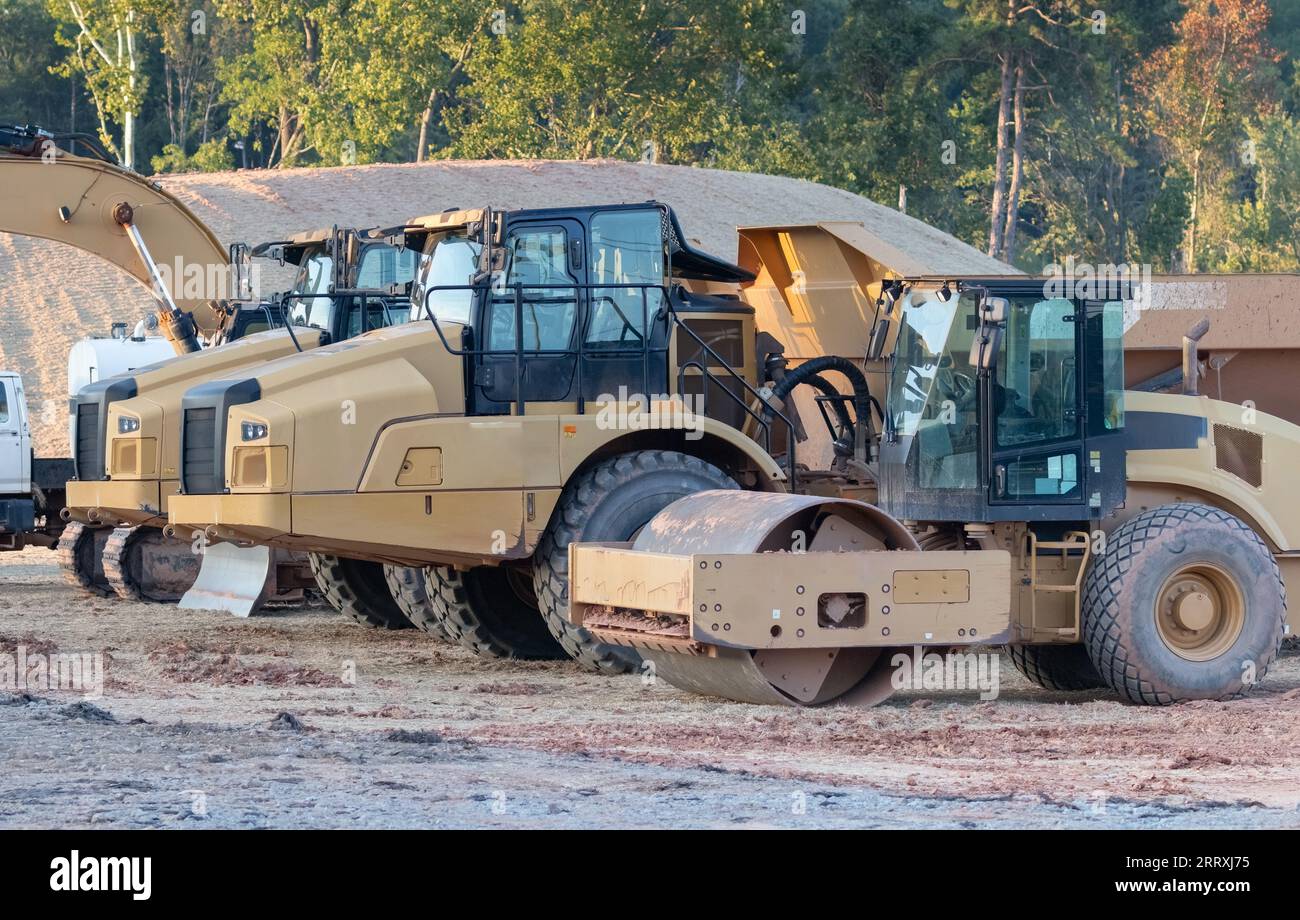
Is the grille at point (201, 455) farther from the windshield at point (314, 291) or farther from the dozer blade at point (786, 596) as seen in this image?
the windshield at point (314, 291)

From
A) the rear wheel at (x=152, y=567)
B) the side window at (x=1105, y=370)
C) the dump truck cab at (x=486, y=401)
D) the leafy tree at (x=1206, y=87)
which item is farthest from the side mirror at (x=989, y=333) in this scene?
the leafy tree at (x=1206, y=87)

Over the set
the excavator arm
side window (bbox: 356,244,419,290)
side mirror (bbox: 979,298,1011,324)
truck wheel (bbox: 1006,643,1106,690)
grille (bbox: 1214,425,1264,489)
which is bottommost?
truck wheel (bbox: 1006,643,1106,690)

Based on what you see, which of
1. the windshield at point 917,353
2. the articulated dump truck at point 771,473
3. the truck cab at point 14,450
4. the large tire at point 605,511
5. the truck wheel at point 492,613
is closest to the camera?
the articulated dump truck at point 771,473

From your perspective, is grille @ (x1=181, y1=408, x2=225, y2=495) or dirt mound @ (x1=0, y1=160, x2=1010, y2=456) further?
dirt mound @ (x1=0, y1=160, x2=1010, y2=456)

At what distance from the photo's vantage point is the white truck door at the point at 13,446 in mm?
19969

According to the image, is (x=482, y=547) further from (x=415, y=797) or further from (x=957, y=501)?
(x=415, y=797)

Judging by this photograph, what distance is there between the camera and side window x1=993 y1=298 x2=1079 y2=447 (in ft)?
37.9

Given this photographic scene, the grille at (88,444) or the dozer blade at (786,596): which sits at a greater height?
the grille at (88,444)

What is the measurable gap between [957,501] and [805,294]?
2960 millimetres

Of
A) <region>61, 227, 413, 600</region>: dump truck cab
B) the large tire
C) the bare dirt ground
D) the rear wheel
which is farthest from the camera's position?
the rear wheel

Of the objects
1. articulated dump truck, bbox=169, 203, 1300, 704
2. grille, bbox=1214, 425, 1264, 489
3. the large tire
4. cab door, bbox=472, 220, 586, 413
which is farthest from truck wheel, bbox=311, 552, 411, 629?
grille, bbox=1214, 425, 1264, 489

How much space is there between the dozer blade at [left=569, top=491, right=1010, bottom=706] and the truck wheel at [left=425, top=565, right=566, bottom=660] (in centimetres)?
310

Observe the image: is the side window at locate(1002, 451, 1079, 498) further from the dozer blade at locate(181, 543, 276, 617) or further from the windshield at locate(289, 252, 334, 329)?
the dozer blade at locate(181, 543, 276, 617)

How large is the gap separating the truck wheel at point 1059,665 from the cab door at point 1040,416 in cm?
137
